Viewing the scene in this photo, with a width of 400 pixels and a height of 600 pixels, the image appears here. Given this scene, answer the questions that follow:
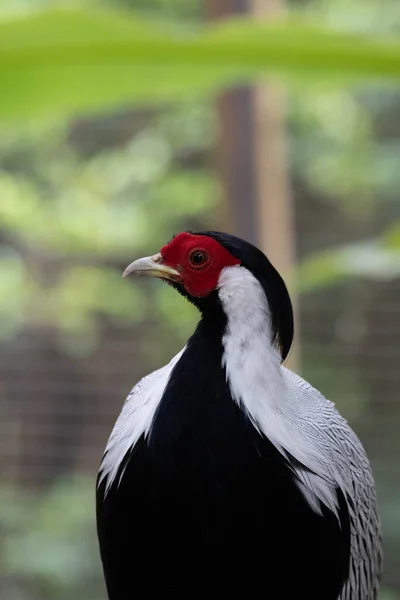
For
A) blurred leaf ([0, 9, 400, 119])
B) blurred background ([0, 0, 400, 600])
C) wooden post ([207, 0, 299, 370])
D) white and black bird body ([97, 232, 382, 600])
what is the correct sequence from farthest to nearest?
blurred background ([0, 0, 400, 600]) < wooden post ([207, 0, 299, 370]) < white and black bird body ([97, 232, 382, 600]) < blurred leaf ([0, 9, 400, 119])

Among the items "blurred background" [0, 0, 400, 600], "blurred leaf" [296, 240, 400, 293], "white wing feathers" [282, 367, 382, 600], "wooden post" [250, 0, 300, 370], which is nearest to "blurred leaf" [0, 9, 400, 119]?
"blurred leaf" [296, 240, 400, 293]

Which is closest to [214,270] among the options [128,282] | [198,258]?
[198,258]

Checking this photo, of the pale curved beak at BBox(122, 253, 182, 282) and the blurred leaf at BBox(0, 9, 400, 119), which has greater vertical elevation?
the pale curved beak at BBox(122, 253, 182, 282)

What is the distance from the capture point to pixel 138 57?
0.43 m

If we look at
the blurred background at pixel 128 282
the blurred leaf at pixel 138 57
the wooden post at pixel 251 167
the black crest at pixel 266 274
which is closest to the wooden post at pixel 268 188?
the wooden post at pixel 251 167

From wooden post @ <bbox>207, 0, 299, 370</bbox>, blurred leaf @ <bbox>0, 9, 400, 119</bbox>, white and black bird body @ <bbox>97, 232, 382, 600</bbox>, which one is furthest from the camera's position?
wooden post @ <bbox>207, 0, 299, 370</bbox>

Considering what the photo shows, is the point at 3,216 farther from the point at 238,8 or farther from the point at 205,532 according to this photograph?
the point at 205,532

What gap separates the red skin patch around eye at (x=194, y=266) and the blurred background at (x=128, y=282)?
126 centimetres

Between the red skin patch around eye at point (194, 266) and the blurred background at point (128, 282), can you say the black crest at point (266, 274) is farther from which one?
the blurred background at point (128, 282)

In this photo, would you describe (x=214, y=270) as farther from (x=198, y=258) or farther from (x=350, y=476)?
(x=350, y=476)

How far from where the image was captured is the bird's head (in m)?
0.66

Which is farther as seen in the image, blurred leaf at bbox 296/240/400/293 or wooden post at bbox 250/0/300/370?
wooden post at bbox 250/0/300/370

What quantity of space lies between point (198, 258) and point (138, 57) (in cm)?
25

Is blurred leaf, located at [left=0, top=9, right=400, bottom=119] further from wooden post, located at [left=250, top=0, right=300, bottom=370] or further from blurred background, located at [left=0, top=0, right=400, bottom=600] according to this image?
blurred background, located at [left=0, top=0, right=400, bottom=600]
